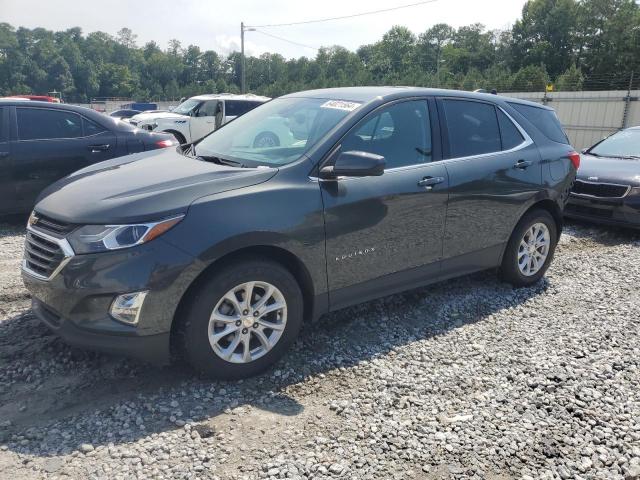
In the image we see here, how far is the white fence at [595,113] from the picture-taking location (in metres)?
16.8

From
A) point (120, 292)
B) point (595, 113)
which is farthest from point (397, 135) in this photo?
point (595, 113)

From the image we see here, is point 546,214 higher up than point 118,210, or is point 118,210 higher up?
point 118,210

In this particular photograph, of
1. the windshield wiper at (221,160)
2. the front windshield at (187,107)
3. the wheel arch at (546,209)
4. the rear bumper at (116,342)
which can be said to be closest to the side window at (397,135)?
the windshield wiper at (221,160)

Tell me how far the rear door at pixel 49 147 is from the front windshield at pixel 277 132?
3.26 m

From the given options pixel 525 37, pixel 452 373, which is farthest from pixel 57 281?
pixel 525 37

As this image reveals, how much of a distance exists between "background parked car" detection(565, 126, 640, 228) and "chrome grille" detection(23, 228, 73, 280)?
6998 mm

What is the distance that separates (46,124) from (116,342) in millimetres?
5029

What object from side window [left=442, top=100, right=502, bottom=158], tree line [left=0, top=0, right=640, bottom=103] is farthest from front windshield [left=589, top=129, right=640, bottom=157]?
tree line [left=0, top=0, right=640, bottom=103]

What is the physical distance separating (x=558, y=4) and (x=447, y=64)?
20659mm

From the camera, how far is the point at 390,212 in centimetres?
395

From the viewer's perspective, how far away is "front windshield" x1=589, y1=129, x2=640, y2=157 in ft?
28.1

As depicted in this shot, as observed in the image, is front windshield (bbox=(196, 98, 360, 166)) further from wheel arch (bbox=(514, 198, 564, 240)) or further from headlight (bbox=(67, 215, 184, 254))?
wheel arch (bbox=(514, 198, 564, 240))

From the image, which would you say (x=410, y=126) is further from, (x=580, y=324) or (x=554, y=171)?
(x=580, y=324)

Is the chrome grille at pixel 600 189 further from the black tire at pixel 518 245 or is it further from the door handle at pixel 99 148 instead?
the door handle at pixel 99 148
